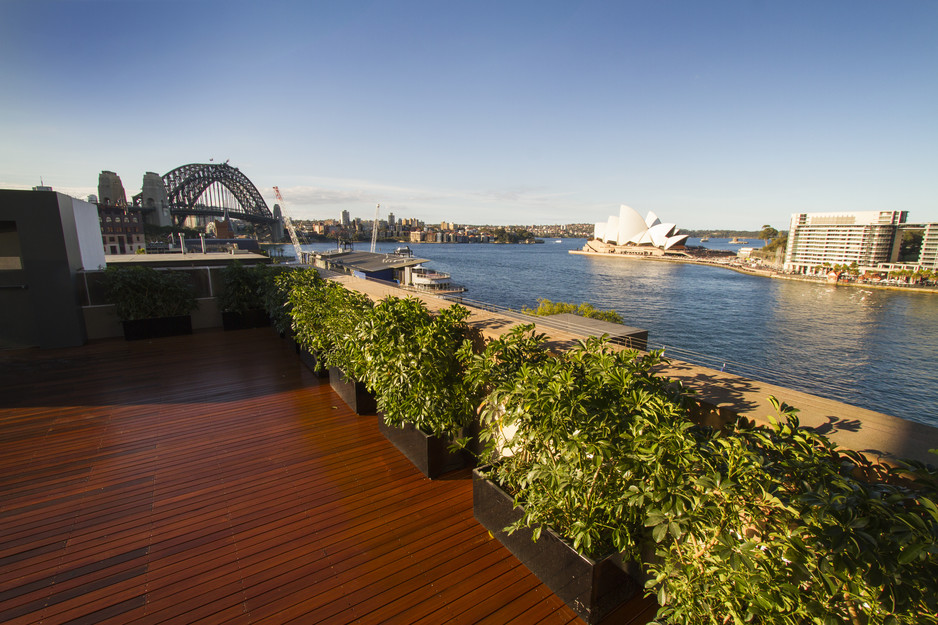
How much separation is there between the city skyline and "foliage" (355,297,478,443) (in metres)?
7.66

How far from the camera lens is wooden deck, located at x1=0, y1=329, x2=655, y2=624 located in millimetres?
2086

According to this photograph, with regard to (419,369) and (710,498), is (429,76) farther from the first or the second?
(710,498)

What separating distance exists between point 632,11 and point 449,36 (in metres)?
6.08

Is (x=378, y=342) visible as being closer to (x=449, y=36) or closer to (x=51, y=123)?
(x=449, y=36)

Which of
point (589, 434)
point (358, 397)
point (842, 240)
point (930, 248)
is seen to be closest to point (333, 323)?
point (358, 397)

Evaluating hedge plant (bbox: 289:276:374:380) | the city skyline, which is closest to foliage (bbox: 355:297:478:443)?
hedge plant (bbox: 289:276:374:380)

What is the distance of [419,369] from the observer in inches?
112

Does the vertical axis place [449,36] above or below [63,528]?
above

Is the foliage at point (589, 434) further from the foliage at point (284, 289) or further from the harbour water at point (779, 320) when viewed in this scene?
the harbour water at point (779, 320)

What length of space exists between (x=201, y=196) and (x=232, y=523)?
332 ft

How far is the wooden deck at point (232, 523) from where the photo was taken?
6.84 ft

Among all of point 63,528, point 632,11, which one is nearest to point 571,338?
point 63,528

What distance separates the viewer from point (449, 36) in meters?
9.14

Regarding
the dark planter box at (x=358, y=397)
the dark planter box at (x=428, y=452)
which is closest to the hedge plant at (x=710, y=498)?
the dark planter box at (x=428, y=452)
